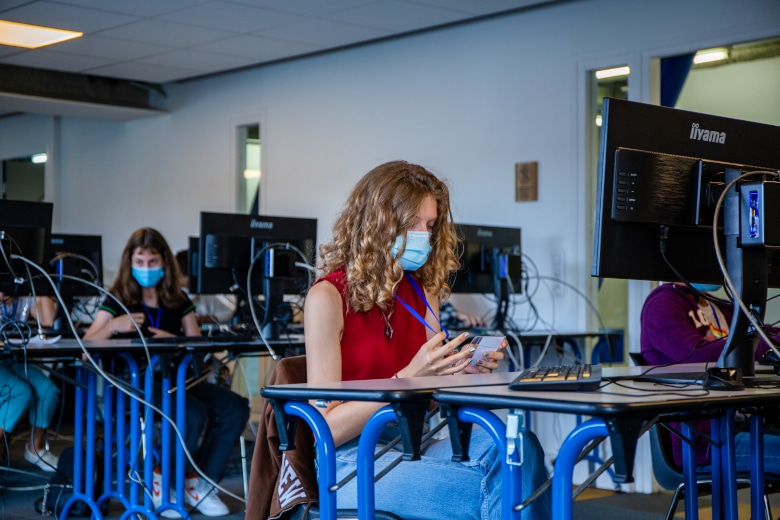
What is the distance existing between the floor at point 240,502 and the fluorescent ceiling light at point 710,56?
2.08 m

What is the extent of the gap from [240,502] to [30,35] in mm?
3305

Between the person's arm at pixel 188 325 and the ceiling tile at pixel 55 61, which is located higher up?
the ceiling tile at pixel 55 61

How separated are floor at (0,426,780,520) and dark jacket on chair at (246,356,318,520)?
196 centimetres

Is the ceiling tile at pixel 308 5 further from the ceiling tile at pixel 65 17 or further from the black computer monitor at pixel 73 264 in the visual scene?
the black computer monitor at pixel 73 264

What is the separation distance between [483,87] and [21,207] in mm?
2757

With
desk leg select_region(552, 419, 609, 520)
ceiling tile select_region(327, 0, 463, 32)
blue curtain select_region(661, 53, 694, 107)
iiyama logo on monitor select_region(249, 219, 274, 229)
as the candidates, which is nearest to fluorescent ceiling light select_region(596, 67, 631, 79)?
blue curtain select_region(661, 53, 694, 107)

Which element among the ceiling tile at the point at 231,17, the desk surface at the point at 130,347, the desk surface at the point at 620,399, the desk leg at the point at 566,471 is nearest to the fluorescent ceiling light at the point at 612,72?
the ceiling tile at the point at 231,17

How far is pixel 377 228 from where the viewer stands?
206cm

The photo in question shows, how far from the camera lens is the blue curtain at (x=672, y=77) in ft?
15.2

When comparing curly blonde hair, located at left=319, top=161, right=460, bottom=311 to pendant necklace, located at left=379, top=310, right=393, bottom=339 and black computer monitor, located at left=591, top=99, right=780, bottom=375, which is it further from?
black computer monitor, located at left=591, top=99, right=780, bottom=375

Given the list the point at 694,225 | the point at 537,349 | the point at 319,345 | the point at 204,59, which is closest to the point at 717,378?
the point at 694,225

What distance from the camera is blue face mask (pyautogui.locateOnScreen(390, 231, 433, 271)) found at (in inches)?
82.0

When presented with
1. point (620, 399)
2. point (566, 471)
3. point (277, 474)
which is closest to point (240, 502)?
point (277, 474)

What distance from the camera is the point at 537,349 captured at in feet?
15.8
